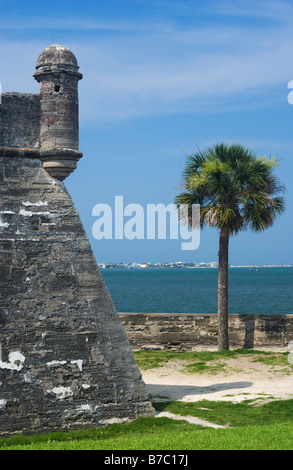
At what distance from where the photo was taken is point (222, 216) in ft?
68.2

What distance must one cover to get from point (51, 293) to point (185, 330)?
9.90 m

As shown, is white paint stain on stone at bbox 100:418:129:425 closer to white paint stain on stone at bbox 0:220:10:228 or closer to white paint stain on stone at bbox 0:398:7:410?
white paint stain on stone at bbox 0:398:7:410

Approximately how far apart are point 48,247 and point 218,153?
10843mm

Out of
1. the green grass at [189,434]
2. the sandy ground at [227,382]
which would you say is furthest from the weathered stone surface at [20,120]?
the sandy ground at [227,382]

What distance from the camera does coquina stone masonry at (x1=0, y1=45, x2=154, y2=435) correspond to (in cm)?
1129

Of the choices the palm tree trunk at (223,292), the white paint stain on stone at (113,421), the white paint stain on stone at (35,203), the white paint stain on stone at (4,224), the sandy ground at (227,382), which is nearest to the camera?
the white paint stain on stone at (113,421)

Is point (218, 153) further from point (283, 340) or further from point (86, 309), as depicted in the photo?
point (86, 309)

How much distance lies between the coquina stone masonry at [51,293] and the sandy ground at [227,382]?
260cm

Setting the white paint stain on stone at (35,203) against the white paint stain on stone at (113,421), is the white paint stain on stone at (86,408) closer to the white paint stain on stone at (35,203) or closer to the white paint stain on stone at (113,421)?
the white paint stain on stone at (113,421)

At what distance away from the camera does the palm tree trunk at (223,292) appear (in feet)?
66.7

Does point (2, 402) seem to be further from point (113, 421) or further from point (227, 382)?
point (227, 382)

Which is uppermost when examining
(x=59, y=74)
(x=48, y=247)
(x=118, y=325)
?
(x=59, y=74)

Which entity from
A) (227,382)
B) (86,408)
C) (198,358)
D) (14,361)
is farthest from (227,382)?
(14,361)

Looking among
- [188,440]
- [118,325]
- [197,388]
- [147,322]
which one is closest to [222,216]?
[147,322]
